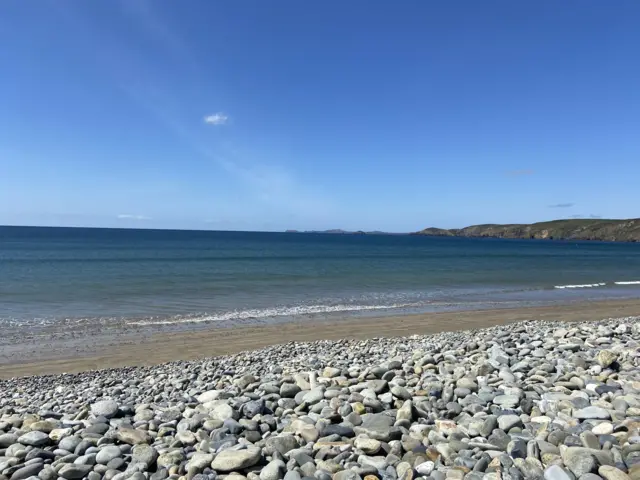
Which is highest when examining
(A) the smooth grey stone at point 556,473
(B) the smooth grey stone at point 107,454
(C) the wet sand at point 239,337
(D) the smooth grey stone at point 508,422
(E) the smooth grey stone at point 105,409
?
(A) the smooth grey stone at point 556,473

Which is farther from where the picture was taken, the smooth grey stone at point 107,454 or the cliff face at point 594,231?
the cliff face at point 594,231

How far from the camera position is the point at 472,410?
15.6 ft

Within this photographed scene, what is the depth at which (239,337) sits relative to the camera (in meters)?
13.2

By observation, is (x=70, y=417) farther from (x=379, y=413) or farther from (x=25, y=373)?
(x=25, y=373)

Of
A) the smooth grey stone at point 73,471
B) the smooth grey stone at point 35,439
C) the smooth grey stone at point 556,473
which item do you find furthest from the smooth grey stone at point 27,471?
the smooth grey stone at point 556,473

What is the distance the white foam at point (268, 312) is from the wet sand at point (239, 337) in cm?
175

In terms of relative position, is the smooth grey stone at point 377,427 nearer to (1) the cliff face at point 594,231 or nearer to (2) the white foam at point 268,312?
(2) the white foam at point 268,312

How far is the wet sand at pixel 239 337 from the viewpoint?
35.2 ft

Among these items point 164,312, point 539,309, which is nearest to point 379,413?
point 164,312

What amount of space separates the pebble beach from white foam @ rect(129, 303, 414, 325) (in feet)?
26.9

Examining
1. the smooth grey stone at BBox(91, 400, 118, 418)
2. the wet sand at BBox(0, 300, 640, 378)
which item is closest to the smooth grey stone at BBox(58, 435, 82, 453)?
the smooth grey stone at BBox(91, 400, 118, 418)

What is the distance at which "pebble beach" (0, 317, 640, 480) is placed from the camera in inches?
144

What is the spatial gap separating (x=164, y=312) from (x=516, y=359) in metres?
13.9

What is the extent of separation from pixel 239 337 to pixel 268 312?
4351mm
